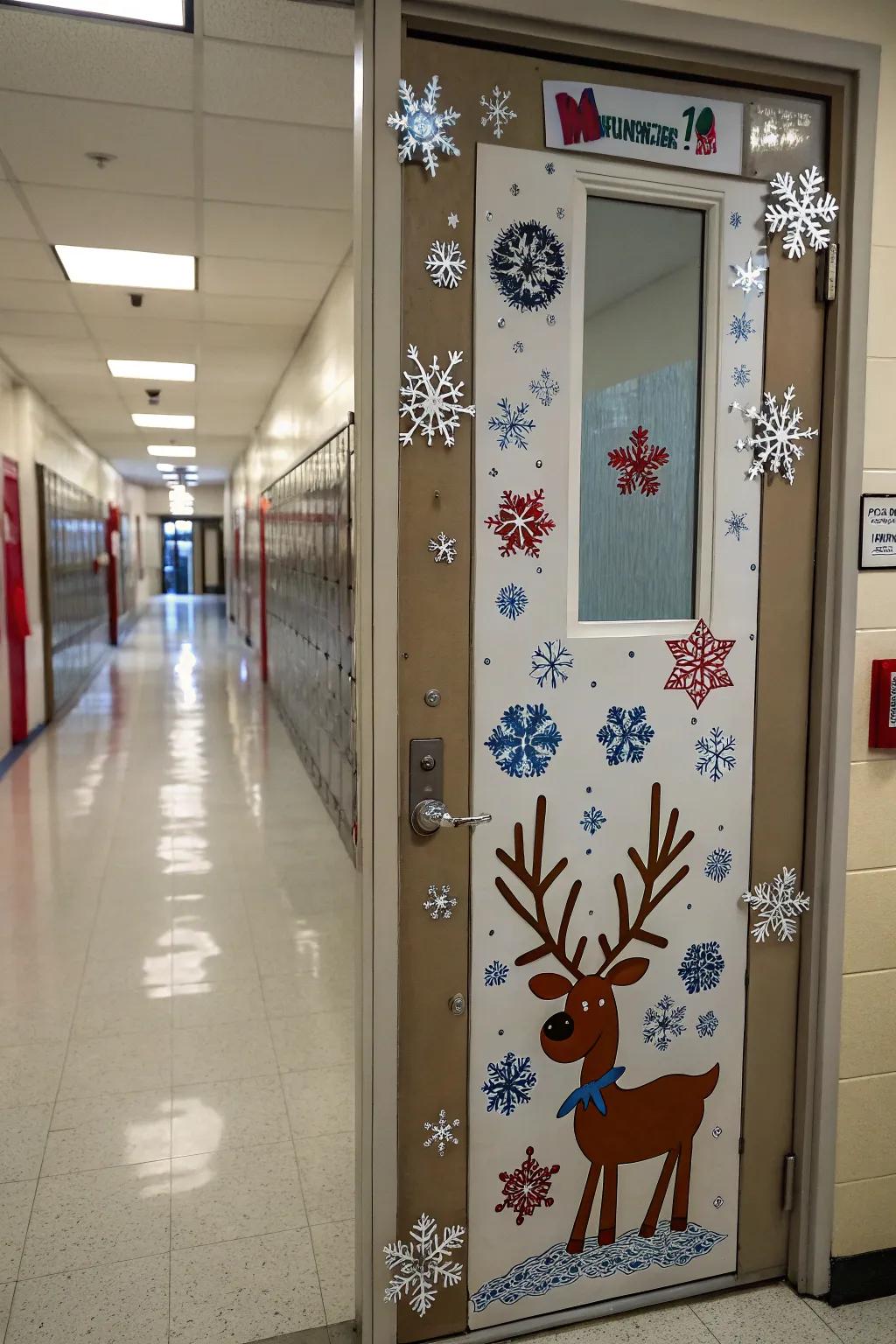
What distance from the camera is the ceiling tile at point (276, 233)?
181 inches

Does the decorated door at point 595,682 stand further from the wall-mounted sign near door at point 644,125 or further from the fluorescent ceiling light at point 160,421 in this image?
the fluorescent ceiling light at point 160,421

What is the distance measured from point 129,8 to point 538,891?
2830 millimetres

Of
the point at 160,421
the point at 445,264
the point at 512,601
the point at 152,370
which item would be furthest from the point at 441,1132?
the point at 160,421

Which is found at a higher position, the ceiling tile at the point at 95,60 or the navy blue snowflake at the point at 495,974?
the ceiling tile at the point at 95,60

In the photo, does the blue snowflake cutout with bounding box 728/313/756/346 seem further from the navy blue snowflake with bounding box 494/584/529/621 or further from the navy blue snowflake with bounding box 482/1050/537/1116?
the navy blue snowflake with bounding box 482/1050/537/1116

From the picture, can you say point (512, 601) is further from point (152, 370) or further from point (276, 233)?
point (152, 370)

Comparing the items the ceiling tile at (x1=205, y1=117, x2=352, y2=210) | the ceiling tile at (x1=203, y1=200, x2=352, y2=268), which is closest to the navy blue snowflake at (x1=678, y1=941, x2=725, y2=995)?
the ceiling tile at (x1=205, y1=117, x2=352, y2=210)

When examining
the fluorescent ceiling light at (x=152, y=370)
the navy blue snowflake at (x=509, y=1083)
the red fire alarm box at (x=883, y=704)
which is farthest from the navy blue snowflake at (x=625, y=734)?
the fluorescent ceiling light at (x=152, y=370)

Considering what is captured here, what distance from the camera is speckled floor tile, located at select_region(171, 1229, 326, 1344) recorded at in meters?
2.07

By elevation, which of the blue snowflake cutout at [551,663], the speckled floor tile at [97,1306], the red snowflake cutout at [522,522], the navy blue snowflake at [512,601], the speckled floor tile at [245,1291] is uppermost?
the red snowflake cutout at [522,522]

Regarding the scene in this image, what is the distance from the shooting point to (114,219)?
15.5 feet

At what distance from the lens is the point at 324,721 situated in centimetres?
615

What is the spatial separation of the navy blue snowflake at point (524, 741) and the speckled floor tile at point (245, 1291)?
1262 mm

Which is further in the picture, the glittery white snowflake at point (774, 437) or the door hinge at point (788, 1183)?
the door hinge at point (788, 1183)
